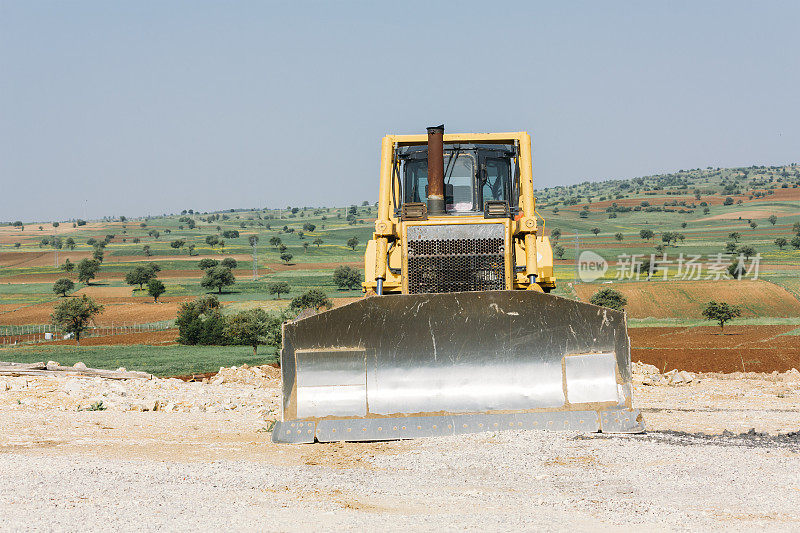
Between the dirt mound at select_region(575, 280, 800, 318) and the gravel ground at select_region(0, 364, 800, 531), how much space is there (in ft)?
196

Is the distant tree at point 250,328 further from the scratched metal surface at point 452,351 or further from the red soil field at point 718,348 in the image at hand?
the scratched metal surface at point 452,351

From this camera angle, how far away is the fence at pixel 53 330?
67062 millimetres

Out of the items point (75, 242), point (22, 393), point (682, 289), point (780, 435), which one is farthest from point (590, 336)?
point (75, 242)

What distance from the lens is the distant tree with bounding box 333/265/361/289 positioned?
313 ft

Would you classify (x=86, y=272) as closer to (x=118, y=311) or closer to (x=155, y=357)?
(x=118, y=311)

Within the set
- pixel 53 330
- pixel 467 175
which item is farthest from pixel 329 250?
pixel 467 175

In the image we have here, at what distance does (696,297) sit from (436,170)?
69337 millimetres

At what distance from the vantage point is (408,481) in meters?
7.59

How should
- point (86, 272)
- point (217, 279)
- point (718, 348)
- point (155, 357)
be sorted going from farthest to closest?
point (86, 272), point (217, 279), point (155, 357), point (718, 348)

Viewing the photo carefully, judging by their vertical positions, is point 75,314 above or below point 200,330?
above

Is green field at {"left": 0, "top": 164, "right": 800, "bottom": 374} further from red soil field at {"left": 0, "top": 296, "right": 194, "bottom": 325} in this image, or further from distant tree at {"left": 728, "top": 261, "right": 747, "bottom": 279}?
distant tree at {"left": 728, "top": 261, "right": 747, "bottom": 279}

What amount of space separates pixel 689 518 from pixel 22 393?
11.8 meters

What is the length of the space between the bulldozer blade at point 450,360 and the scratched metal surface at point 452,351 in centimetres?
1

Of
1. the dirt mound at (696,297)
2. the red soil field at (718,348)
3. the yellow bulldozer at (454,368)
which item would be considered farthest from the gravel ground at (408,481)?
the dirt mound at (696,297)
